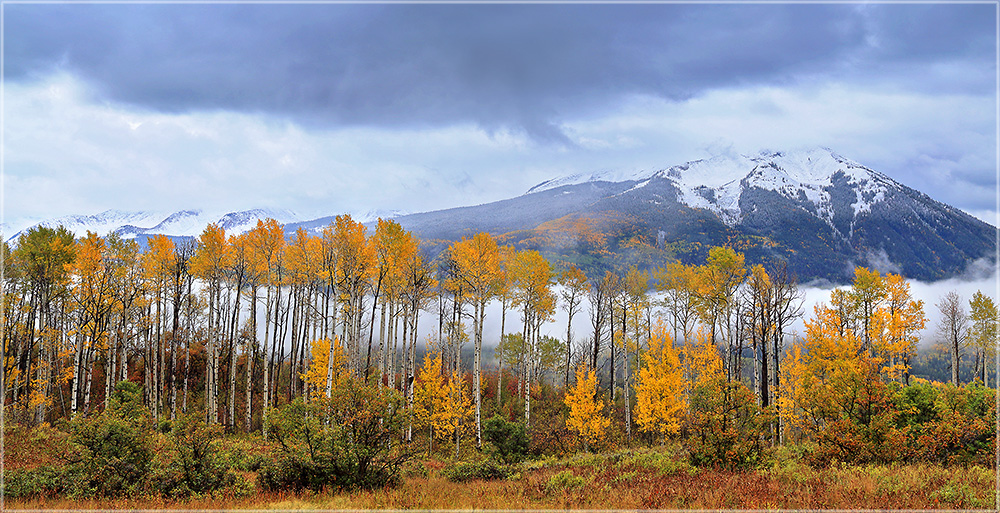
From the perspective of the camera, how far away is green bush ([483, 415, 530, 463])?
23.9 meters

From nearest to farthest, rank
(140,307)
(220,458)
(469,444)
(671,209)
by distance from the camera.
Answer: (220,458), (140,307), (469,444), (671,209)

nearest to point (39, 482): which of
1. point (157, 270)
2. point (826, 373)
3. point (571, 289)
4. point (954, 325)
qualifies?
point (157, 270)

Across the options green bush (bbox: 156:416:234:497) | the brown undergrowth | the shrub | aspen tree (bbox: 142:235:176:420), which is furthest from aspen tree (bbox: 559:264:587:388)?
green bush (bbox: 156:416:234:497)

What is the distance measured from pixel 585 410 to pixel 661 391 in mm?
4415

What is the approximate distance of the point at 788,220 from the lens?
195000mm

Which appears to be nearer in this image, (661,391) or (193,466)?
(193,466)

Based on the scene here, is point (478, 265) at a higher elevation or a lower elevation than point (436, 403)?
higher

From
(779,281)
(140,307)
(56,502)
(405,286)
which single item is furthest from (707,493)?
(140,307)

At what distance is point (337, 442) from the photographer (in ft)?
43.1

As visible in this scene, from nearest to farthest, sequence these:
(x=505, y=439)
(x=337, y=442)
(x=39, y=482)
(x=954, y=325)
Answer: (x=39, y=482) < (x=337, y=442) < (x=505, y=439) < (x=954, y=325)

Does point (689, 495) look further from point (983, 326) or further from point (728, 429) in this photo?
point (983, 326)

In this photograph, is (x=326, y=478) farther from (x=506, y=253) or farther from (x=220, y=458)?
(x=506, y=253)

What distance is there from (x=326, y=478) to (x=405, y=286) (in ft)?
51.4

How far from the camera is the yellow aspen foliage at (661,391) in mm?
26766
